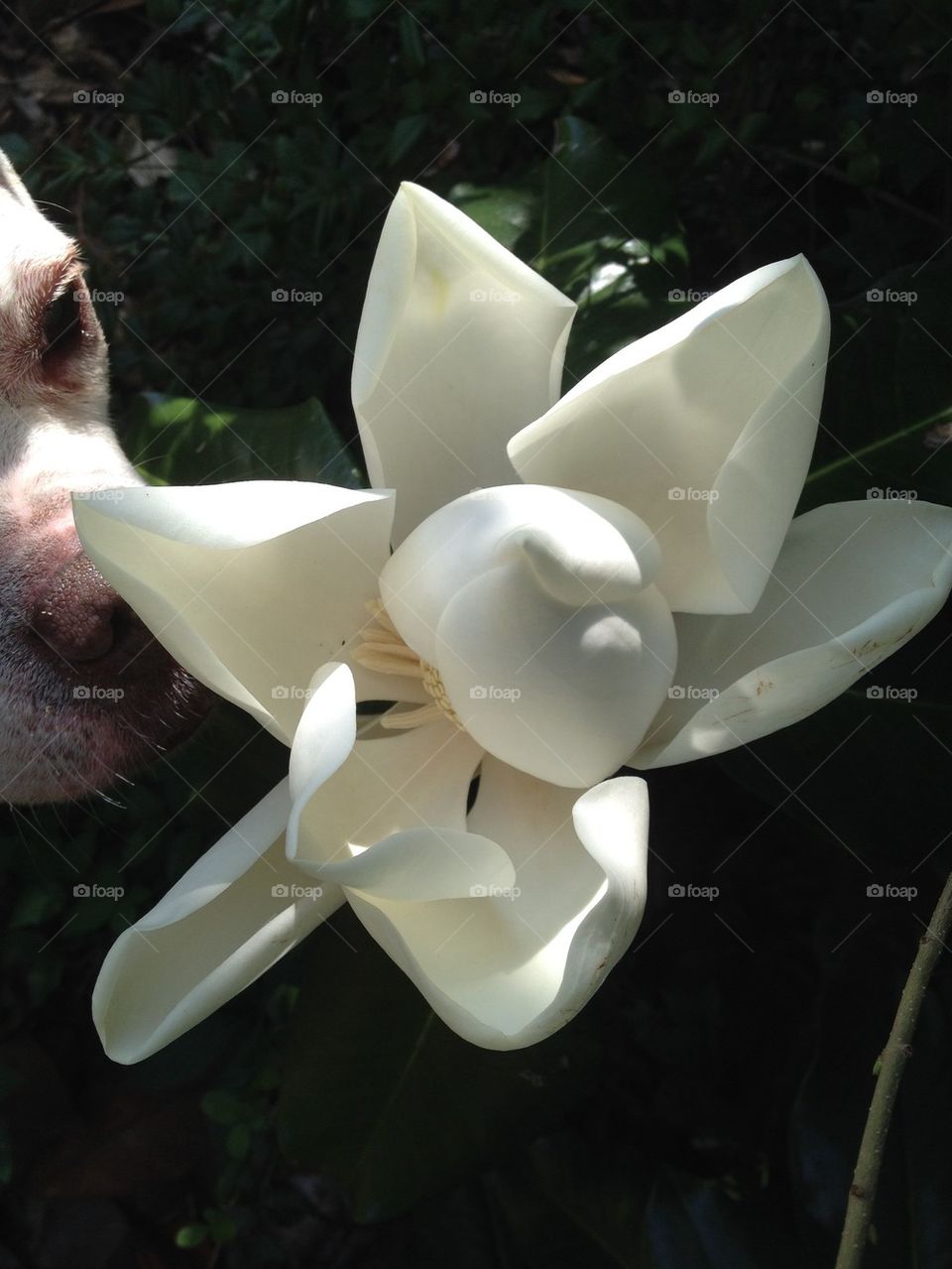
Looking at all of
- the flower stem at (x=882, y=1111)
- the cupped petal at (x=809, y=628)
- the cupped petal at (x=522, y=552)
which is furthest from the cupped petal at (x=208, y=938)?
→ the flower stem at (x=882, y=1111)

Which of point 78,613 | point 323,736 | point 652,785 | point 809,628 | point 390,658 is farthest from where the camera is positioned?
point 652,785

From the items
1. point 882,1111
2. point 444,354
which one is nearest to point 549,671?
point 444,354

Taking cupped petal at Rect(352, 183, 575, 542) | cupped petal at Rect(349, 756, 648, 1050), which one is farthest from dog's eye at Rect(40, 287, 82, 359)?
cupped petal at Rect(349, 756, 648, 1050)

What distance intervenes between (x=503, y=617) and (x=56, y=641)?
0.59m

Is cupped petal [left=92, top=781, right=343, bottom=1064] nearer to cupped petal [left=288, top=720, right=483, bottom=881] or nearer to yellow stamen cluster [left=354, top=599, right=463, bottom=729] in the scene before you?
cupped petal [left=288, top=720, right=483, bottom=881]

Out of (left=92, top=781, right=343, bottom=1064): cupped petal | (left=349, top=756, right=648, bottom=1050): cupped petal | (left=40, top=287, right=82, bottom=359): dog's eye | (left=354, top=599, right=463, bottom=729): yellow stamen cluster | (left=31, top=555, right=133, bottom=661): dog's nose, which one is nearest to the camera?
(left=349, top=756, right=648, bottom=1050): cupped petal

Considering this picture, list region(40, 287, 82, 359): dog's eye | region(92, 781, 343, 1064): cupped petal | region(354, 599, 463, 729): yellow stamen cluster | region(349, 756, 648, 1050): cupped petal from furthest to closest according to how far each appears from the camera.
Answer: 1. region(40, 287, 82, 359): dog's eye
2. region(354, 599, 463, 729): yellow stamen cluster
3. region(92, 781, 343, 1064): cupped petal
4. region(349, 756, 648, 1050): cupped petal

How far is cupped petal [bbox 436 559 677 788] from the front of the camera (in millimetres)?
1049

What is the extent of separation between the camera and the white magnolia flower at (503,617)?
1.01 m

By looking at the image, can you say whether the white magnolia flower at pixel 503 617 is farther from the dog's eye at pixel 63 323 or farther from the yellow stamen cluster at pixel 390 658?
the dog's eye at pixel 63 323

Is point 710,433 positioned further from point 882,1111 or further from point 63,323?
point 63,323

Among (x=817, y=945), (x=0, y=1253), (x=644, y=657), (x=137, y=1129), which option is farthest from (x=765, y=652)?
(x=0, y=1253)

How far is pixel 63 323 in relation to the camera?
173 cm

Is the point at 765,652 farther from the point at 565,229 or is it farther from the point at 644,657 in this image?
the point at 565,229
